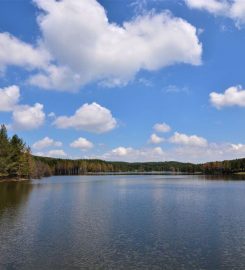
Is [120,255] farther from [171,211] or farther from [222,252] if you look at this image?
[171,211]

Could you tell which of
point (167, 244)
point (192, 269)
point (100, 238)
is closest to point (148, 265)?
point (192, 269)

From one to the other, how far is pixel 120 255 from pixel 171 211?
20616 mm

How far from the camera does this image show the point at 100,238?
90.2 feet

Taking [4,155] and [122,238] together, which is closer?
[122,238]

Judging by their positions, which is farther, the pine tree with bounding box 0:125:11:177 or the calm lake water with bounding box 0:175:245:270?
the pine tree with bounding box 0:125:11:177

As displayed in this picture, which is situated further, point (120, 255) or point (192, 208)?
point (192, 208)

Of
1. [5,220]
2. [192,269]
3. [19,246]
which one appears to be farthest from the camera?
[5,220]

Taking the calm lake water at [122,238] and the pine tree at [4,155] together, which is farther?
the pine tree at [4,155]

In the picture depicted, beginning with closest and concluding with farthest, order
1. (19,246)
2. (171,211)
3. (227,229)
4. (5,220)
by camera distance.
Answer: (19,246) → (227,229) → (5,220) → (171,211)

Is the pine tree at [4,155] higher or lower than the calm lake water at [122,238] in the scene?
higher

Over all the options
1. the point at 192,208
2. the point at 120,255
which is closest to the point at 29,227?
the point at 120,255

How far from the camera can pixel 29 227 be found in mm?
32000

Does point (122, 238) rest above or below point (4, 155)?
below

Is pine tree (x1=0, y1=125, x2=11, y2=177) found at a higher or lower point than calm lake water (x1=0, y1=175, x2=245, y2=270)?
higher
